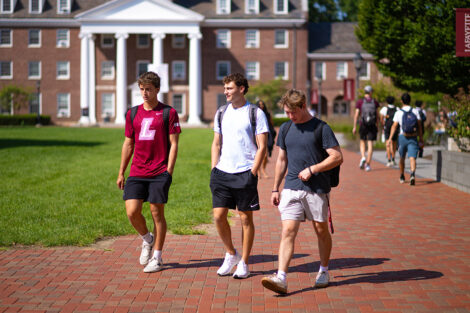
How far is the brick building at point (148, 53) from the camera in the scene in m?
61.9

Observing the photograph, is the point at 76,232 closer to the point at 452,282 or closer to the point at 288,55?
the point at 452,282

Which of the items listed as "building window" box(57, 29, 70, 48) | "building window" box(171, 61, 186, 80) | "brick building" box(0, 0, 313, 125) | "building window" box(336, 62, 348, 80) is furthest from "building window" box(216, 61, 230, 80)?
"building window" box(57, 29, 70, 48)

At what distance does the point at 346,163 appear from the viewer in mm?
18938

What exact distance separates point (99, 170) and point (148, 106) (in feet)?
34.1

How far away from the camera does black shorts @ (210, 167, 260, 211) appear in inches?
233

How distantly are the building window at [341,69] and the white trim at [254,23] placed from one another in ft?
18.3

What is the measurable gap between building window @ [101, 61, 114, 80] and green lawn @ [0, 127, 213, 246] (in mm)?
42551

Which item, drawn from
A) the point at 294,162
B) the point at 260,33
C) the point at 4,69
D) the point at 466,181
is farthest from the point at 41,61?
the point at 294,162

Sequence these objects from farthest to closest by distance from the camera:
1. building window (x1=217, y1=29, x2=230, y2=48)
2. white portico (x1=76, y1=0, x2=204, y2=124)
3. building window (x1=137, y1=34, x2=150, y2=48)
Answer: building window (x1=137, y1=34, x2=150, y2=48) < building window (x1=217, y1=29, x2=230, y2=48) < white portico (x1=76, y1=0, x2=204, y2=124)

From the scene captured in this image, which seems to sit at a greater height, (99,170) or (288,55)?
(288,55)

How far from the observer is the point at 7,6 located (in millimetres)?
63344

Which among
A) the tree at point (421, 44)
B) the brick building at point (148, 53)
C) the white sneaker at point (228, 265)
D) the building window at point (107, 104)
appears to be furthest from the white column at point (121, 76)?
the white sneaker at point (228, 265)

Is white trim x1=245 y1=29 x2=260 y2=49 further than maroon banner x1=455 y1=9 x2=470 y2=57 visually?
Yes

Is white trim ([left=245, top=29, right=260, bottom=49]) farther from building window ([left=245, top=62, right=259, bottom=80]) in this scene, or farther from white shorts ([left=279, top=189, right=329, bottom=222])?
white shorts ([left=279, top=189, right=329, bottom=222])
